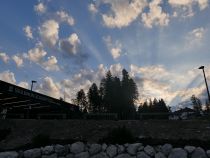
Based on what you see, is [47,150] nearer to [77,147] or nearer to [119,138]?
[77,147]

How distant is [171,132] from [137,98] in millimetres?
72633

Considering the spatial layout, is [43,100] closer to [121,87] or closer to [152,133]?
[152,133]

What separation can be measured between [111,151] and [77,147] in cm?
256

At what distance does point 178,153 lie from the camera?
19000 mm

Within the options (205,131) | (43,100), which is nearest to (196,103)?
(43,100)

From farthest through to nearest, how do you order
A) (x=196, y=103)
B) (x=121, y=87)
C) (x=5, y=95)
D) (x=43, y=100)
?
(x=196, y=103) < (x=121, y=87) < (x=43, y=100) < (x=5, y=95)

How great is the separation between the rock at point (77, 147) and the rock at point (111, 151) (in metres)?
1.90

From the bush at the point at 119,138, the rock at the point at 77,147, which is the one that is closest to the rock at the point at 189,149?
the bush at the point at 119,138

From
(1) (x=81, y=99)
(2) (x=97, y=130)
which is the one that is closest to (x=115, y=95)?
(1) (x=81, y=99)

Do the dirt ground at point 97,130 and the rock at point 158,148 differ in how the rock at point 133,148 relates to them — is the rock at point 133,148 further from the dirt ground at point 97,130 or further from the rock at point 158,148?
the dirt ground at point 97,130

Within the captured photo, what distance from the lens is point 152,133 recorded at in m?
22.6

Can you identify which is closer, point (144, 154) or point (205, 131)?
point (144, 154)

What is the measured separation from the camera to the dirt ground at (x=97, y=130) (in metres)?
22.2

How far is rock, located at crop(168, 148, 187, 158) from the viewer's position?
743 inches
